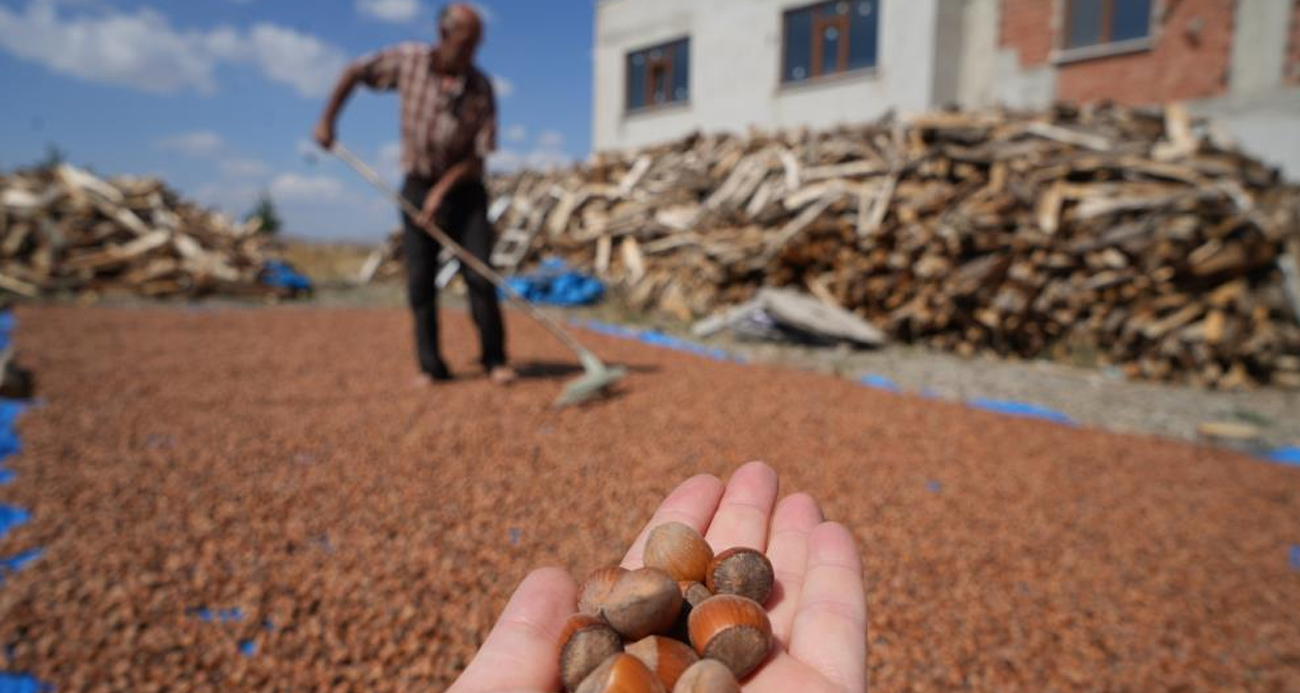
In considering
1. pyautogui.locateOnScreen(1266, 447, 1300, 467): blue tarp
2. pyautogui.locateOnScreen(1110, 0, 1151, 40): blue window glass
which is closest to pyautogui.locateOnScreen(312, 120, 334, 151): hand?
pyautogui.locateOnScreen(1266, 447, 1300, 467): blue tarp

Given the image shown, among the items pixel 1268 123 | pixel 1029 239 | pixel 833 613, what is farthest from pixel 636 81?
pixel 833 613

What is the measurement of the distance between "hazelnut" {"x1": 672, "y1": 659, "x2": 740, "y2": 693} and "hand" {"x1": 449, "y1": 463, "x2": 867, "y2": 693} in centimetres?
12

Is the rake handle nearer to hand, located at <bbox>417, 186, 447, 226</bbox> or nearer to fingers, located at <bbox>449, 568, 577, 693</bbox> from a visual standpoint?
hand, located at <bbox>417, 186, 447, 226</bbox>

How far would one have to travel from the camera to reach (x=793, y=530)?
165cm

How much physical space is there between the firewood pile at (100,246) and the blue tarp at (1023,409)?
10841mm

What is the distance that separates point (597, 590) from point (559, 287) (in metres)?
9.44

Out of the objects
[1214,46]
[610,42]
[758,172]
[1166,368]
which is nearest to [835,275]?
[758,172]

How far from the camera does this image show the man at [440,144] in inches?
181

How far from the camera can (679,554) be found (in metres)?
1.46

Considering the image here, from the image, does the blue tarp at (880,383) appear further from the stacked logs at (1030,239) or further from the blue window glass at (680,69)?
the blue window glass at (680,69)

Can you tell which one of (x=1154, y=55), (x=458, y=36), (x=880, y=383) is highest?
(x=1154, y=55)

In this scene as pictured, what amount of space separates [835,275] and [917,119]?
2022mm

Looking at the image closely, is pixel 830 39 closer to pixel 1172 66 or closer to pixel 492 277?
A: pixel 1172 66

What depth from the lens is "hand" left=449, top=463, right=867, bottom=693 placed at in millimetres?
1197
